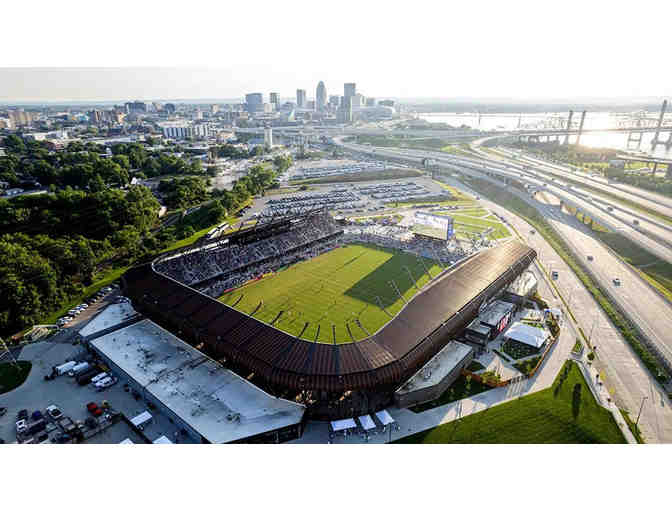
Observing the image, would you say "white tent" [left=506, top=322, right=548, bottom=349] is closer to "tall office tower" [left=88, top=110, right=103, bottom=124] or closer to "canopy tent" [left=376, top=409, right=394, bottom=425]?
"canopy tent" [left=376, top=409, right=394, bottom=425]

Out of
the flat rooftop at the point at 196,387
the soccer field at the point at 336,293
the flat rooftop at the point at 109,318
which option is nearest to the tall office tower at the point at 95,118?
the flat rooftop at the point at 109,318

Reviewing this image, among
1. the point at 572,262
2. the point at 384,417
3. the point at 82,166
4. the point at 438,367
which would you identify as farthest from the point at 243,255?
the point at 82,166

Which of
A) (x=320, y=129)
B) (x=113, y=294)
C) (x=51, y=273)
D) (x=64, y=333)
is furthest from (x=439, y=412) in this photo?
(x=320, y=129)

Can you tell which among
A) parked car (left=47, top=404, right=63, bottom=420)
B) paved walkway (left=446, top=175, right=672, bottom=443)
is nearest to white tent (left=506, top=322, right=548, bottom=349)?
paved walkway (left=446, top=175, right=672, bottom=443)

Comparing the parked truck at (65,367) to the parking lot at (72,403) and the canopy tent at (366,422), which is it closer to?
the parking lot at (72,403)

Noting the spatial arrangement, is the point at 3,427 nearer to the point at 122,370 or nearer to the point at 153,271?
the point at 122,370

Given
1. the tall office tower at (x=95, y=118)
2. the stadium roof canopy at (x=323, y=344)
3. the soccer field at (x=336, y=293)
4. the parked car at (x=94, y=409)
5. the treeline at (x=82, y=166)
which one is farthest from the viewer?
the tall office tower at (x=95, y=118)
